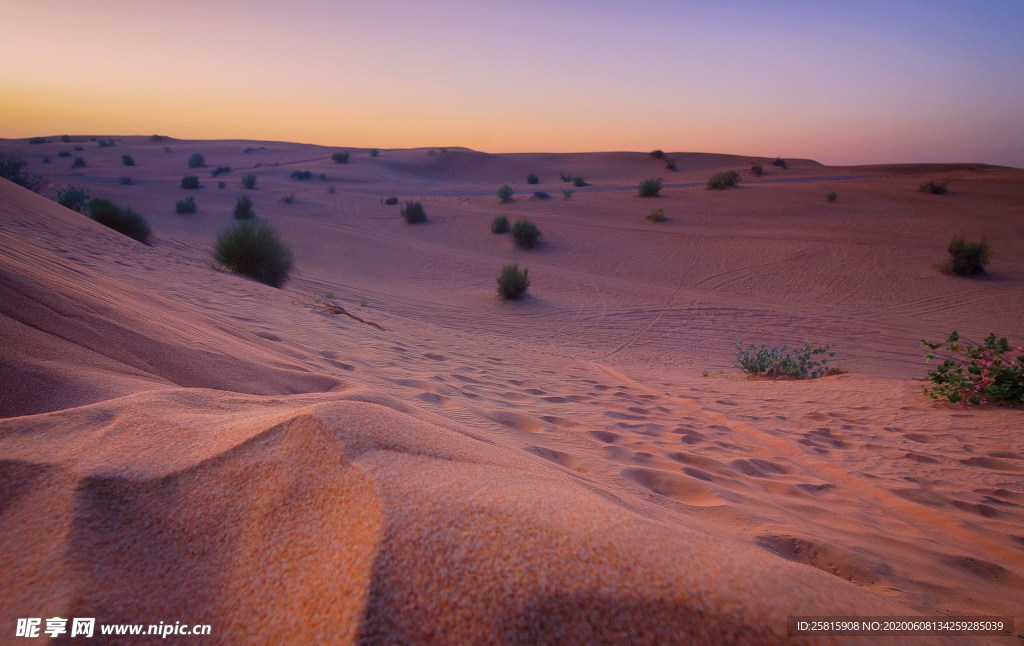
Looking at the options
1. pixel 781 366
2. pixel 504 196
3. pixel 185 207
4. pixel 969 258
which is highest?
pixel 504 196

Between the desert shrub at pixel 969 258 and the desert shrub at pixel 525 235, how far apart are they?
1327 centimetres

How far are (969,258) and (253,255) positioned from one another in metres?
19.9

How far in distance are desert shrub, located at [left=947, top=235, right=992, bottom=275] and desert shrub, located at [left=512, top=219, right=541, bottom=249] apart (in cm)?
1327

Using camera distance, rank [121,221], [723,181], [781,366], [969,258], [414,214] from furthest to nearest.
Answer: [723,181] < [414,214] < [969,258] < [121,221] < [781,366]

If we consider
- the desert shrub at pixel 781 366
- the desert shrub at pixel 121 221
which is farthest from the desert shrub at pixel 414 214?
the desert shrub at pixel 781 366

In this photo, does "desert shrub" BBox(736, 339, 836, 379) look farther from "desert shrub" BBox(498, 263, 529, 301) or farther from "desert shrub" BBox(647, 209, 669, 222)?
"desert shrub" BBox(647, 209, 669, 222)

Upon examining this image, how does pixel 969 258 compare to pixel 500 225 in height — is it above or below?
below

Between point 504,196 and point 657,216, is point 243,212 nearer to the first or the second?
point 504,196


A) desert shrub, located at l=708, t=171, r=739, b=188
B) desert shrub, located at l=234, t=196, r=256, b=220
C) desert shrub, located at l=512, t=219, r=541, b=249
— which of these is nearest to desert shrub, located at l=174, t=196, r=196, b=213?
desert shrub, located at l=234, t=196, r=256, b=220

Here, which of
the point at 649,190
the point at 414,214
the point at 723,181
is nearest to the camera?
the point at 414,214

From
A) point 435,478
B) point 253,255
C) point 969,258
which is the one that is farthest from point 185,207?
point 969,258

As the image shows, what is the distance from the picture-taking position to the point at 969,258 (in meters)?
15.4

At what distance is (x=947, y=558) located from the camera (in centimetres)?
240

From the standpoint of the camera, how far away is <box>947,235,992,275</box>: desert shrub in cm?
1535
